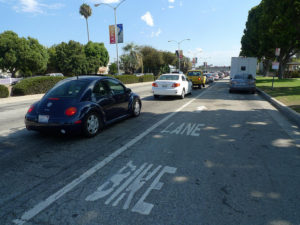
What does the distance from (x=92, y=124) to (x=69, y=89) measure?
115 centimetres

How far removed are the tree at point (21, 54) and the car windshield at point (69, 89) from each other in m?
50.9

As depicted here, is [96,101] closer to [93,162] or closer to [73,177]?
[93,162]

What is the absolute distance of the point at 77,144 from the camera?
539 cm

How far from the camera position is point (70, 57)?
59031 mm

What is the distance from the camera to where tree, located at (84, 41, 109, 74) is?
66387 millimetres

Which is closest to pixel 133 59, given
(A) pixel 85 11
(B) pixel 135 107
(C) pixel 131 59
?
(C) pixel 131 59

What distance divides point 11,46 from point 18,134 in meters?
51.6

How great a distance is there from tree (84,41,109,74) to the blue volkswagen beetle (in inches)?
2384

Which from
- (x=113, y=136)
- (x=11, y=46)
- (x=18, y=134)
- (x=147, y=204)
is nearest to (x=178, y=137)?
(x=113, y=136)

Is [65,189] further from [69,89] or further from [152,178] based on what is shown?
[69,89]

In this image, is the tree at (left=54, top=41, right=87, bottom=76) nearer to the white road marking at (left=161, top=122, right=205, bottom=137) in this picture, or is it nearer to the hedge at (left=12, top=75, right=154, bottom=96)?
the hedge at (left=12, top=75, right=154, bottom=96)

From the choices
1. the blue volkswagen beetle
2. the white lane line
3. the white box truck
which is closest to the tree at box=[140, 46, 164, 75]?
the white box truck

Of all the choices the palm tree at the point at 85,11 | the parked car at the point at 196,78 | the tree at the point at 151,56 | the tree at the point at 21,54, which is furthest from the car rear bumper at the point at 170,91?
the palm tree at the point at 85,11

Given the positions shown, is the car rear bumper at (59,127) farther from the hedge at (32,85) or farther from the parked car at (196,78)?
the parked car at (196,78)
